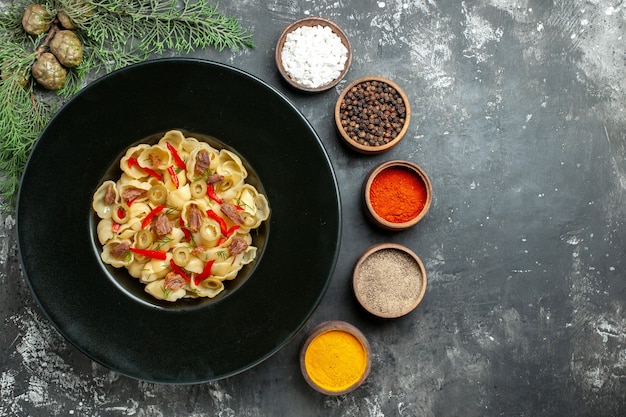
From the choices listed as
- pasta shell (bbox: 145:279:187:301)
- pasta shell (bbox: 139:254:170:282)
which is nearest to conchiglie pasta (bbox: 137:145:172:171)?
pasta shell (bbox: 139:254:170:282)

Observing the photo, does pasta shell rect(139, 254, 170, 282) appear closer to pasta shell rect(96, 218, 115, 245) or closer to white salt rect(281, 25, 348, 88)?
pasta shell rect(96, 218, 115, 245)

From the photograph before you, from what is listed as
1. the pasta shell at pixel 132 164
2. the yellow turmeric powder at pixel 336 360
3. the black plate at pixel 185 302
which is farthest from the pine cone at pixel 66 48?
the yellow turmeric powder at pixel 336 360

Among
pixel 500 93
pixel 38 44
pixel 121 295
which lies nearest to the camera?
pixel 121 295

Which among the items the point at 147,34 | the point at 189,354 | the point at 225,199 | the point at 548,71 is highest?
the point at 548,71

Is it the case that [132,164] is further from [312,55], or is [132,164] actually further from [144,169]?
[312,55]

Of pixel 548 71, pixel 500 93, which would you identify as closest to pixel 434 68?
pixel 500 93

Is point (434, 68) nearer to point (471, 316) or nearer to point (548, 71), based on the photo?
point (548, 71)

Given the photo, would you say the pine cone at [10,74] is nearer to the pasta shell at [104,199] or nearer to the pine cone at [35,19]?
the pine cone at [35,19]
